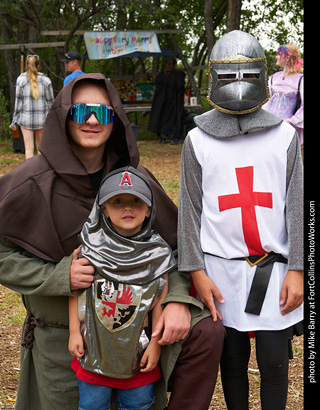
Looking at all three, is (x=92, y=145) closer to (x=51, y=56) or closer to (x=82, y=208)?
(x=82, y=208)

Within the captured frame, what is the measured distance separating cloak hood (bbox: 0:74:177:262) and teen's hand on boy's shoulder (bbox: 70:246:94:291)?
0.19 meters

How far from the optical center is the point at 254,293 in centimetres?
263

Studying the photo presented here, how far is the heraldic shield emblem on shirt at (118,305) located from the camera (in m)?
2.57

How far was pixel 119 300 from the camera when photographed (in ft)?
8.42

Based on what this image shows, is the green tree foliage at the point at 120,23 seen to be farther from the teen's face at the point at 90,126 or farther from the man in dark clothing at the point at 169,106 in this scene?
the teen's face at the point at 90,126

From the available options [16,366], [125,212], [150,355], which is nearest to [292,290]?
[150,355]

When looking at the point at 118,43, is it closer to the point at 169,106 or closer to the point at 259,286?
the point at 169,106

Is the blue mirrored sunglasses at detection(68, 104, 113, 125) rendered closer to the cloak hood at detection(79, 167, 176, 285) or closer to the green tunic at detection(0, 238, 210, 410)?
the cloak hood at detection(79, 167, 176, 285)

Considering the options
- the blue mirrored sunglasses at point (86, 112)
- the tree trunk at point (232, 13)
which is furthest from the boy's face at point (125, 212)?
the tree trunk at point (232, 13)

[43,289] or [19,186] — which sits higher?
[19,186]

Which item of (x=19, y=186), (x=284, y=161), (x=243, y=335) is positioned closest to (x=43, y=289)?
(x=19, y=186)

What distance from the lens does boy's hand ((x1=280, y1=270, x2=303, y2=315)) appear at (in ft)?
8.46

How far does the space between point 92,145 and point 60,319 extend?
82cm

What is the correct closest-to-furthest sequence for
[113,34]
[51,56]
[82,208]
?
[82,208], [113,34], [51,56]
